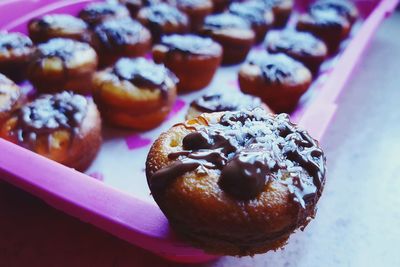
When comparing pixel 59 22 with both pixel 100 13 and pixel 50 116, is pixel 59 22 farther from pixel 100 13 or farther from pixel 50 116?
pixel 50 116

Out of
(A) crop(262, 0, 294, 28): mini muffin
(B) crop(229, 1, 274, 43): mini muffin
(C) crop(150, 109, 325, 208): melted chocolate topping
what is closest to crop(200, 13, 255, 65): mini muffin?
(B) crop(229, 1, 274, 43): mini muffin

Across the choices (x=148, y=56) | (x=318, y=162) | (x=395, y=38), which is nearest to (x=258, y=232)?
(x=318, y=162)

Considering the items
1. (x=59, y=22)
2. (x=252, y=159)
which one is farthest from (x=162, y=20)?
(x=252, y=159)

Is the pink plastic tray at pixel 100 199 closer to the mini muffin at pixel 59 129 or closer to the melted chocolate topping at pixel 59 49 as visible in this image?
the mini muffin at pixel 59 129

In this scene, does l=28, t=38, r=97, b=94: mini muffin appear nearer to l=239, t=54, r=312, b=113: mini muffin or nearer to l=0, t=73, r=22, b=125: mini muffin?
l=0, t=73, r=22, b=125: mini muffin

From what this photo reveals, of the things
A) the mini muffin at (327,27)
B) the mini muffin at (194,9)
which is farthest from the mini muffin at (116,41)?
the mini muffin at (327,27)

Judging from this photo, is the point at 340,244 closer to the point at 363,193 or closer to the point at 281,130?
the point at 363,193
